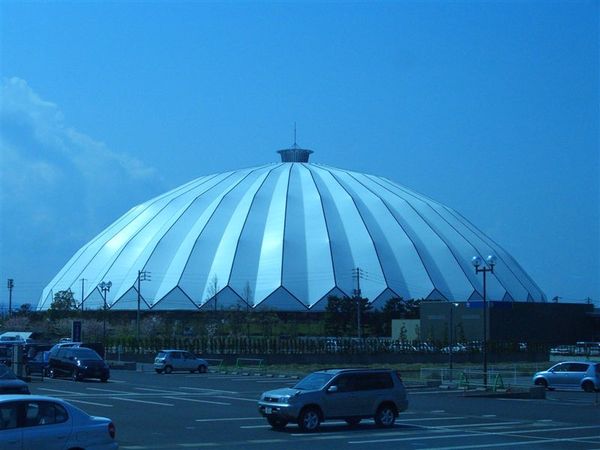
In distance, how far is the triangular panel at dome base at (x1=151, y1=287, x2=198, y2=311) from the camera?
7525cm

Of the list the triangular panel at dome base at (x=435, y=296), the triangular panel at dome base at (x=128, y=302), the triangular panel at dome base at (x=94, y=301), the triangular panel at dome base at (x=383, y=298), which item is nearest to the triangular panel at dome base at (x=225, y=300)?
the triangular panel at dome base at (x=128, y=302)

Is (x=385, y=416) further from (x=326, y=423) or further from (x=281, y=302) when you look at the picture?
(x=281, y=302)

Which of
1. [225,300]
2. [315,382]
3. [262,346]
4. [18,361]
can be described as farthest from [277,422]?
[225,300]

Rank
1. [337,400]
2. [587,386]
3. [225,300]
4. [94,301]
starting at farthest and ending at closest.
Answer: [94,301] < [225,300] < [587,386] < [337,400]

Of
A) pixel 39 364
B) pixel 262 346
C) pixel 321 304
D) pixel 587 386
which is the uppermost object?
pixel 321 304

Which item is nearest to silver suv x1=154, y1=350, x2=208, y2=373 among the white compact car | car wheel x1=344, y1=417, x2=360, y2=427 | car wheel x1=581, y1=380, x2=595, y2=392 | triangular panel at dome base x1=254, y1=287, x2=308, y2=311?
car wheel x1=581, y1=380, x2=595, y2=392

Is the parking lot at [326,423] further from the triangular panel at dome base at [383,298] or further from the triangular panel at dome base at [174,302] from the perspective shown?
the triangular panel at dome base at [174,302]

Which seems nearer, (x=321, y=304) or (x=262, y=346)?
(x=262, y=346)

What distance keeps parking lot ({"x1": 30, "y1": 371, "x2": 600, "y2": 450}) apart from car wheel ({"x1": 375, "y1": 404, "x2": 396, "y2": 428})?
8.1 inches

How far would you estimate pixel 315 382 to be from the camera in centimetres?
2002

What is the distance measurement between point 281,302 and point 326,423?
174 ft

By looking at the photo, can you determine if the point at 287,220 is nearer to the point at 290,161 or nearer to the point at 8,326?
the point at 290,161

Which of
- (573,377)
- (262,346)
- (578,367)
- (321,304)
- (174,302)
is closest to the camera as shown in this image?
(573,377)

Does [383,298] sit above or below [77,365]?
above
